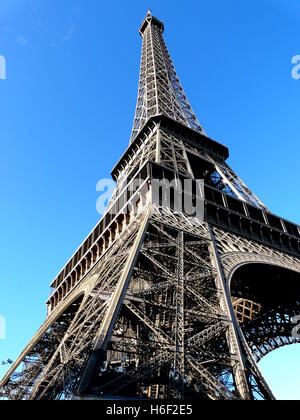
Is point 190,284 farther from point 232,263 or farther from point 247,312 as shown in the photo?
point 247,312

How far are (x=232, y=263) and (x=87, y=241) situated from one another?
12.9 m

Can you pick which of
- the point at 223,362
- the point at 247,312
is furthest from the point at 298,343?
the point at 223,362

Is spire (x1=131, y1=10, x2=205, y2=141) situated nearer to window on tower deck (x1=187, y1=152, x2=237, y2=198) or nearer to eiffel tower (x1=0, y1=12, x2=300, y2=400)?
eiffel tower (x1=0, y1=12, x2=300, y2=400)

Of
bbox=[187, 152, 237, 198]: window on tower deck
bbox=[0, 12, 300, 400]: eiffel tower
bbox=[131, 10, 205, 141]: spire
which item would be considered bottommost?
bbox=[0, 12, 300, 400]: eiffel tower

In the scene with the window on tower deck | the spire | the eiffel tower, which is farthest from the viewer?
the spire

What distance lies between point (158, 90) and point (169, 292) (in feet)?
116

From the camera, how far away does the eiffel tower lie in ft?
36.3

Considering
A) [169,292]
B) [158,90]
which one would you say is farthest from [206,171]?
[169,292]

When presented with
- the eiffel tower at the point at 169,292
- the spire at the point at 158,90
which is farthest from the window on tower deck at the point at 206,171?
the spire at the point at 158,90

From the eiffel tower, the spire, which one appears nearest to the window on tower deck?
the eiffel tower

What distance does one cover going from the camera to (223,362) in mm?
12000

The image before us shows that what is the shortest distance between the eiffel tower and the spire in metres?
0.54

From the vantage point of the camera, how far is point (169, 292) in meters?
15.1

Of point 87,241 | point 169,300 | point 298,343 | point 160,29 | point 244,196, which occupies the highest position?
point 160,29
